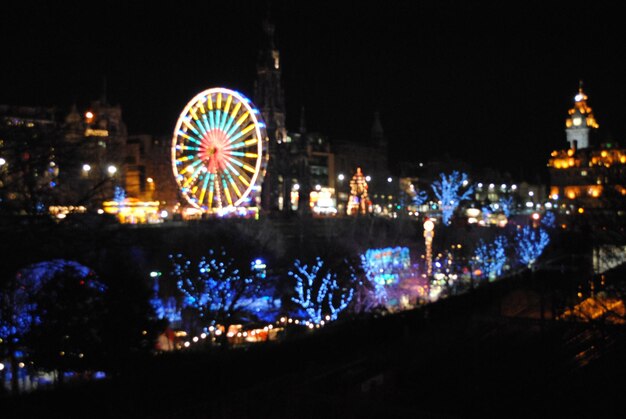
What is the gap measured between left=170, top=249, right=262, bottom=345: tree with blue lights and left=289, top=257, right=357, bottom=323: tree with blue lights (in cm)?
335

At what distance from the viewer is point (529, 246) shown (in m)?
59.1

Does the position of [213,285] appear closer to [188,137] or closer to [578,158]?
[188,137]

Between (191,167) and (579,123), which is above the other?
(579,123)

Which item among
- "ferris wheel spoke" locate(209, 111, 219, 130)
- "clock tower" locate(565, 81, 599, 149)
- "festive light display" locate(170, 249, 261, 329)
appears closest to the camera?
"festive light display" locate(170, 249, 261, 329)

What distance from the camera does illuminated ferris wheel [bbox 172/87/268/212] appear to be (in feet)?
149

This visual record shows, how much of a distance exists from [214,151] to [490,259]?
24566 mm

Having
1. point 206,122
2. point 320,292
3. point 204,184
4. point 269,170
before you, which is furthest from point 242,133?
point 269,170

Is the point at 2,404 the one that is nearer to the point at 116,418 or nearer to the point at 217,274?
the point at 116,418

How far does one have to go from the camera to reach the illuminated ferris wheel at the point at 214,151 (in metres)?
45.3

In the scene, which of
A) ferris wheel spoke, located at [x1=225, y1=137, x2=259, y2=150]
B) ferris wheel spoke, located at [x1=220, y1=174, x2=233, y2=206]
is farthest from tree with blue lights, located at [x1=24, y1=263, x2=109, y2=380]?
ferris wheel spoke, located at [x1=220, y1=174, x2=233, y2=206]

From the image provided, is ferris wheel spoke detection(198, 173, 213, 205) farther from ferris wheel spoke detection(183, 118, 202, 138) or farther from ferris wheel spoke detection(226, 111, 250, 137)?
Answer: ferris wheel spoke detection(226, 111, 250, 137)

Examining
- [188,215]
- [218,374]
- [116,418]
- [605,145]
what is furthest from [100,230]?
[605,145]

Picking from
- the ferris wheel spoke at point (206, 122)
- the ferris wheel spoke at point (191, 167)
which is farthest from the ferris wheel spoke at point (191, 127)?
the ferris wheel spoke at point (191, 167)

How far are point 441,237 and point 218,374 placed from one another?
46.3 m
